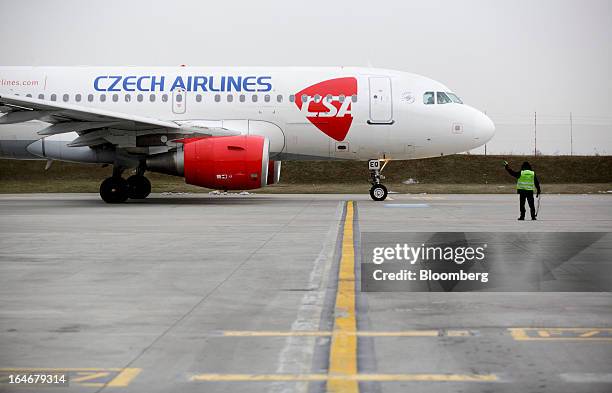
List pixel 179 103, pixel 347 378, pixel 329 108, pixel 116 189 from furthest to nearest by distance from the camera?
pixel 179 103
pixel 329 108
pixel 116 189
pixel 347 378

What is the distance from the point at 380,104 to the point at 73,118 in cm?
825

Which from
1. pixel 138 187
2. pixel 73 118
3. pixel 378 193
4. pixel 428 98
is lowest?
pixel 378 193

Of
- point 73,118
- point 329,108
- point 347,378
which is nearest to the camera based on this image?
point 347,378

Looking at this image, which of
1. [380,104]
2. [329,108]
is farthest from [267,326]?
[380,104]

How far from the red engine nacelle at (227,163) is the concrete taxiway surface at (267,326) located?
10162 millimetres

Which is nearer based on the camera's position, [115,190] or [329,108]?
[115,190]

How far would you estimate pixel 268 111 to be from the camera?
25.2m

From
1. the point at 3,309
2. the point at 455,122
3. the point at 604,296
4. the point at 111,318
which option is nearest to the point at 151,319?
the point at 111,318

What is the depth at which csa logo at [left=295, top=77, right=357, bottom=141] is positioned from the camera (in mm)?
25109

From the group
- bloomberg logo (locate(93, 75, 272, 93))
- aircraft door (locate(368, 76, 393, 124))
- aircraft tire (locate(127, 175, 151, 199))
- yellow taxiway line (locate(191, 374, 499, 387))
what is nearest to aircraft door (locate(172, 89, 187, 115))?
bloomberg logo (locate(93, 75, 272, 93))

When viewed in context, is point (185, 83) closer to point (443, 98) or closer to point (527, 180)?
point (443, 98)

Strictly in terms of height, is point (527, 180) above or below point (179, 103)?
below

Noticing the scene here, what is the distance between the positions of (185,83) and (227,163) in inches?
152

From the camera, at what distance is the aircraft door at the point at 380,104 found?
25.1m
